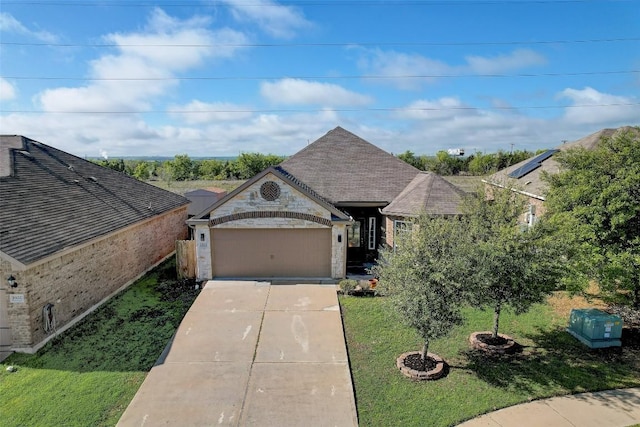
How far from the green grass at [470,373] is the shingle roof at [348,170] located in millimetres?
8542

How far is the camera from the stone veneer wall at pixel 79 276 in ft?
34.5

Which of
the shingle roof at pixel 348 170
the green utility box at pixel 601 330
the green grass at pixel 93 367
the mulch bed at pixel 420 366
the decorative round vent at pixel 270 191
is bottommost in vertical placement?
the green grass at pixel 93 367

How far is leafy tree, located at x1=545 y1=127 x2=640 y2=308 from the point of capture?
10.4m

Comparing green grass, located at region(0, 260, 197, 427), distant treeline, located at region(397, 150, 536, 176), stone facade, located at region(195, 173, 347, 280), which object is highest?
distant treeline, located at region(397, 150, 536, 176)

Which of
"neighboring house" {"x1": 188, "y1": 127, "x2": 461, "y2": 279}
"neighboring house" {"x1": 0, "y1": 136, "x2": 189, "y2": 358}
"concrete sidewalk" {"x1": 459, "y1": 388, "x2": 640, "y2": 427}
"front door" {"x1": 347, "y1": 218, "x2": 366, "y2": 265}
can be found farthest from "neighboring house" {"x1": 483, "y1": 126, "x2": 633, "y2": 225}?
"neighboring house" {"x1": 0, "y1": 136, "x2": 189, "y2": 358}

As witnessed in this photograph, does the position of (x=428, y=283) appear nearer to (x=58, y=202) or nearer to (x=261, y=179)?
(x=261, y=179)

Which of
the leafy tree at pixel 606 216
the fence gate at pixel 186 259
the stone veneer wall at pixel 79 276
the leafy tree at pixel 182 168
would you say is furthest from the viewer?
the leafy tree at pixel 182 168

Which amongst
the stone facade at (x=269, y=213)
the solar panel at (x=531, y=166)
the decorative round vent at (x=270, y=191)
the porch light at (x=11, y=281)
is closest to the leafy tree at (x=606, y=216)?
the stone facade at (x=269, y=213)

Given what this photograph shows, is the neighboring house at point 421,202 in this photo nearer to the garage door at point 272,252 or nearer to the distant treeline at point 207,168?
the garage door at point 272,252

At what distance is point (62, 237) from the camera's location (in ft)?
40.5

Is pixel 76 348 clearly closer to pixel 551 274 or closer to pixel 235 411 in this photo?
pixel 235 411

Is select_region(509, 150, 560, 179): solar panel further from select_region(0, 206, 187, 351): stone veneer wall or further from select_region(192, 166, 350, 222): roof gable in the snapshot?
select_region(0, 206, 187, 351): stone veneer wall

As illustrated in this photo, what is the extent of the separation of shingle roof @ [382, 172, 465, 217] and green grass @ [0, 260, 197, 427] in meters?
9.51

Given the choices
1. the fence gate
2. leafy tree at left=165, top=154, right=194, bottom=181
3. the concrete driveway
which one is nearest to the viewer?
the concrete driveway
